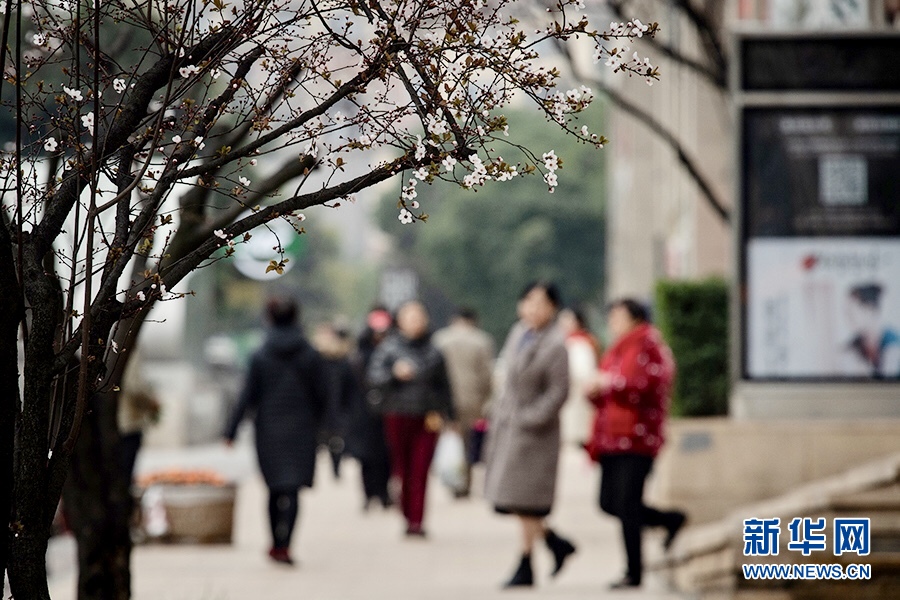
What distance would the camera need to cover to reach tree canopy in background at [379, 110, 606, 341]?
71250 millimetres

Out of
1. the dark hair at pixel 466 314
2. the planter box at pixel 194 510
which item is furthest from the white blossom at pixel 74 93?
the dark hair at pixel 466 314

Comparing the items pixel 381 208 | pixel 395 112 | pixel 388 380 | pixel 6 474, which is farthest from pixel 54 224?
pixel 381 208

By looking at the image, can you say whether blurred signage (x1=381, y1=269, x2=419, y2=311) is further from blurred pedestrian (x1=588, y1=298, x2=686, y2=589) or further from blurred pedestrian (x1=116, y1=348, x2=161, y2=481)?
blurred pedestrian (x1=588, y1=298, x2=686, y2=589)

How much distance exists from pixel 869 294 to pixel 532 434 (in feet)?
Answer: 12.4

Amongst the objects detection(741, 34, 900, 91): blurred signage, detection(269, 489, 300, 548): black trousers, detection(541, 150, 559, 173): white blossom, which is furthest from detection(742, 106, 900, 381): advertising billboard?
detection(541, 150, 559, 173): white blossom

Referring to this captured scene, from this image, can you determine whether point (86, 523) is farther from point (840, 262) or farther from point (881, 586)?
point (840, 262)

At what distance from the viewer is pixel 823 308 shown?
12906mm

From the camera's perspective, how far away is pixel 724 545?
845 cm

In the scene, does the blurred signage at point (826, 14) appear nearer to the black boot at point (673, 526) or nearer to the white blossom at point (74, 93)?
the black boot at point (673, 526)

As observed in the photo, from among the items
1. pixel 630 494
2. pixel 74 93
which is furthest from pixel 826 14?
pixel 74 93

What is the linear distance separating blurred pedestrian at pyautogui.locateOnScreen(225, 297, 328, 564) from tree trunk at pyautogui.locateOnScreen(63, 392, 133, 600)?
13.2 ft

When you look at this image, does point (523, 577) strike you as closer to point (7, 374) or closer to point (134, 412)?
point (134, 412)

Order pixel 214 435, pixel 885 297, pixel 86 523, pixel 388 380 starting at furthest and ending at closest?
pixel 214 435, pixel 388 380, pixel 885 297, pixel 86 523

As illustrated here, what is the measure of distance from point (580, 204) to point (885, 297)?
59.7 metres
